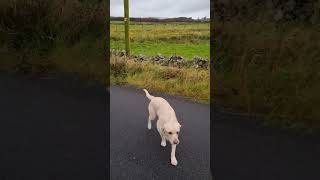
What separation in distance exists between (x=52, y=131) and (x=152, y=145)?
62.1 inches

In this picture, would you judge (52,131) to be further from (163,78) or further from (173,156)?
(163,78)

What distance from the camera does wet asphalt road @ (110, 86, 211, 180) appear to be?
4.77 metres

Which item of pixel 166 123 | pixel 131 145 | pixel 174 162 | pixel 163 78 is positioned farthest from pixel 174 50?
pixel 174 162

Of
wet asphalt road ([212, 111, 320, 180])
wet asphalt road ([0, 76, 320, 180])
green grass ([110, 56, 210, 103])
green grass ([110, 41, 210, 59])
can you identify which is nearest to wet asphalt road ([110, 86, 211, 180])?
wet asphalt road ([0, 76, 320, 180])

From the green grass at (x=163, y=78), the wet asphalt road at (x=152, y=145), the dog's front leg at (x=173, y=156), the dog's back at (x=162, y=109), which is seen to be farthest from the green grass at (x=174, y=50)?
the dog's front leg at (x=173, y=156)

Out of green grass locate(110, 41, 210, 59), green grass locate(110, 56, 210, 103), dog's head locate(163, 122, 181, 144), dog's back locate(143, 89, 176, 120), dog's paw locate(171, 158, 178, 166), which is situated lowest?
dog's paw locate(171, 158, 178, 166)

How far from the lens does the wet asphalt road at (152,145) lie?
4.77m

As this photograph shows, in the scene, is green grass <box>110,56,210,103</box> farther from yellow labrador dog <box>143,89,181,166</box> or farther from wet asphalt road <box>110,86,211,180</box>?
yellow labrador dog <box>143,89,181,166</box>

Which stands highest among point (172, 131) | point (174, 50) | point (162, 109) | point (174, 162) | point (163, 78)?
point (174, 50)

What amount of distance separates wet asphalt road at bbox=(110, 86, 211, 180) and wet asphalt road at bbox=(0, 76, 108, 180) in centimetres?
22

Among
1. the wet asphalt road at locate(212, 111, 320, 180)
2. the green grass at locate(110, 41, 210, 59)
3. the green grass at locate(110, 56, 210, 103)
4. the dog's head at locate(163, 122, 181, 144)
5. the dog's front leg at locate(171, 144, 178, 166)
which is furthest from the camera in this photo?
the green grass at locate(110, 41, 210, 59)

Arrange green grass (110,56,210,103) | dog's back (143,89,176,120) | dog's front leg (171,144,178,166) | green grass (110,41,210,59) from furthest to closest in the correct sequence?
1. green grass (110,41,210,59)
2. green grass (110,56,210,103)
3. dog's back (143,89,176,120)
4. dog's front leg (171,144,178,166)

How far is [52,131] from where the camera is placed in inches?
239

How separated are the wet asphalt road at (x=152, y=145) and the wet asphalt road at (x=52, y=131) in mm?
225
